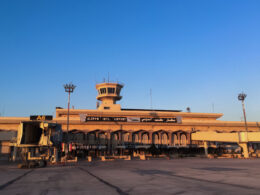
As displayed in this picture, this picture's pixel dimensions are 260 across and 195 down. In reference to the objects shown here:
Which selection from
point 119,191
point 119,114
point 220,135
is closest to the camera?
point 119,191

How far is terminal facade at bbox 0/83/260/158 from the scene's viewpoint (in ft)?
216

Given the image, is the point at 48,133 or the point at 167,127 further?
the point at 167,127

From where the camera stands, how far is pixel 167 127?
74250 millimetres

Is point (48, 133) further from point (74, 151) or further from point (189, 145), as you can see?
point (189, 145)

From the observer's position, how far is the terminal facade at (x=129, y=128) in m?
65.8

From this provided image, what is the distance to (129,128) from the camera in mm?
70938

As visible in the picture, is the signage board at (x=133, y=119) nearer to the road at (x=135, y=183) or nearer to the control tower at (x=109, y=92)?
the control tower at (x=109, y=92)

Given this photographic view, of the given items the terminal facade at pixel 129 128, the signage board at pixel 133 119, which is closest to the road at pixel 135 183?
the terminal facade at pixel 129 128

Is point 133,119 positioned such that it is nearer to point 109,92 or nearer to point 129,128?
point 129,128

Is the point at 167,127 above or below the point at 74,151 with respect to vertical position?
above

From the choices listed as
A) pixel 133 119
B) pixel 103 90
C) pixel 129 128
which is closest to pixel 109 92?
pixel 103 90

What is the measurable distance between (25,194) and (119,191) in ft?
14.5

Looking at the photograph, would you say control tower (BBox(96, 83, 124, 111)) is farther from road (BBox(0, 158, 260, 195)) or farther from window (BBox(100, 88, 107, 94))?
road (BBox(0, 158, 260, 195))

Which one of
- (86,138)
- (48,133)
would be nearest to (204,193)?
(48,133)
